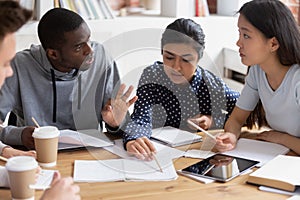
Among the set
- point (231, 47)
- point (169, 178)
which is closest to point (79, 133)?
point (169, 178)

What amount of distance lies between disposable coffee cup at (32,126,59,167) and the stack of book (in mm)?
1459

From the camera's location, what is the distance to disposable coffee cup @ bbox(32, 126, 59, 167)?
1.45 metres

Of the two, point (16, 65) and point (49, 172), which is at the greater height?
point (16, 65)

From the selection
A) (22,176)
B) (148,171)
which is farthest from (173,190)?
(22,176)

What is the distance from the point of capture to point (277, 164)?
4.75 feet

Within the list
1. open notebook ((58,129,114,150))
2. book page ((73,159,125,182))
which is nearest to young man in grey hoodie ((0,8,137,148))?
open notebook ((58,129,114,150))

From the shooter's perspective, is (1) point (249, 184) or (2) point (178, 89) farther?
(2) point (178, 89)

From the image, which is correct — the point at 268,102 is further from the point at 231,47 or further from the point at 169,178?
the point at 231,47

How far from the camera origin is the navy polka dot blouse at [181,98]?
195 cm

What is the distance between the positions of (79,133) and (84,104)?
232 millimetres

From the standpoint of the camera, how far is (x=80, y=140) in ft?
5.45

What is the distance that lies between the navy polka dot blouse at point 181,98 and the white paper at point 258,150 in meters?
0.23

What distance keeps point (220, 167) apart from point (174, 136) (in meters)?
0.31

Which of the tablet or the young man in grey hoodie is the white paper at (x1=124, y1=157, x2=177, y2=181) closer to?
the tablet
